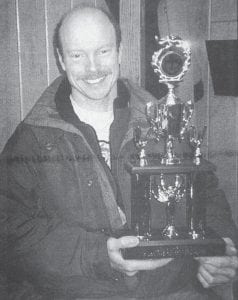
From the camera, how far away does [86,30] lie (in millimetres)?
939

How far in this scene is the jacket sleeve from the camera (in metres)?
0.87

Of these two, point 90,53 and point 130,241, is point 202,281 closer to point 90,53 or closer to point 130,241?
point 130,241

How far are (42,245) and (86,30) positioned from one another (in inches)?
18.3

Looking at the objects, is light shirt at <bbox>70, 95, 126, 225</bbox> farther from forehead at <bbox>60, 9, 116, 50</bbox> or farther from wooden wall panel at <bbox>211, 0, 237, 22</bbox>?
wooden wall panel at <bbox>211, 0, 237, 22</bbox>

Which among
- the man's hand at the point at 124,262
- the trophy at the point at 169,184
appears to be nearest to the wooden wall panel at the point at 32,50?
the trophy at the point at 169,184

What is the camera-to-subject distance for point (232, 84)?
3.74 ft

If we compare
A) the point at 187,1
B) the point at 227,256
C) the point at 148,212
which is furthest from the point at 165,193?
the point at 187,1

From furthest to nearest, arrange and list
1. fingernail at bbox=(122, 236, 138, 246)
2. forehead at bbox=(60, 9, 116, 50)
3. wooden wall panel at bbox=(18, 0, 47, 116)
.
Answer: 1. wooden wall panel at bbox=(18, 0, 47, 116)
2. forehead at bbox=(60, 9, 116, 50)
3. fingernail at bbox=(122, 236, 138, 246)

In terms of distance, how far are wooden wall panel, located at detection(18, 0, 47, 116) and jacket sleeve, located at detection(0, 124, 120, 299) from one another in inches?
8.5

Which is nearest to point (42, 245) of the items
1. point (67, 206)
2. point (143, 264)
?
point (67, 206)

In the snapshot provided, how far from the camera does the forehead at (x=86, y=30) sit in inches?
37.0

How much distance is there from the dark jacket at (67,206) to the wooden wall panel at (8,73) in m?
0.09

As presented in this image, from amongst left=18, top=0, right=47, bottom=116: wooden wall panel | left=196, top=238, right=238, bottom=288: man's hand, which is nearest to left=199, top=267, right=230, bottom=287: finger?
left=196, top=238, right=238, bottom=288: man's hand

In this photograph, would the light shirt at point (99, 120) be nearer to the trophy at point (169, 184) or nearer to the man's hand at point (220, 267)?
the trophy at point (169, 184)
